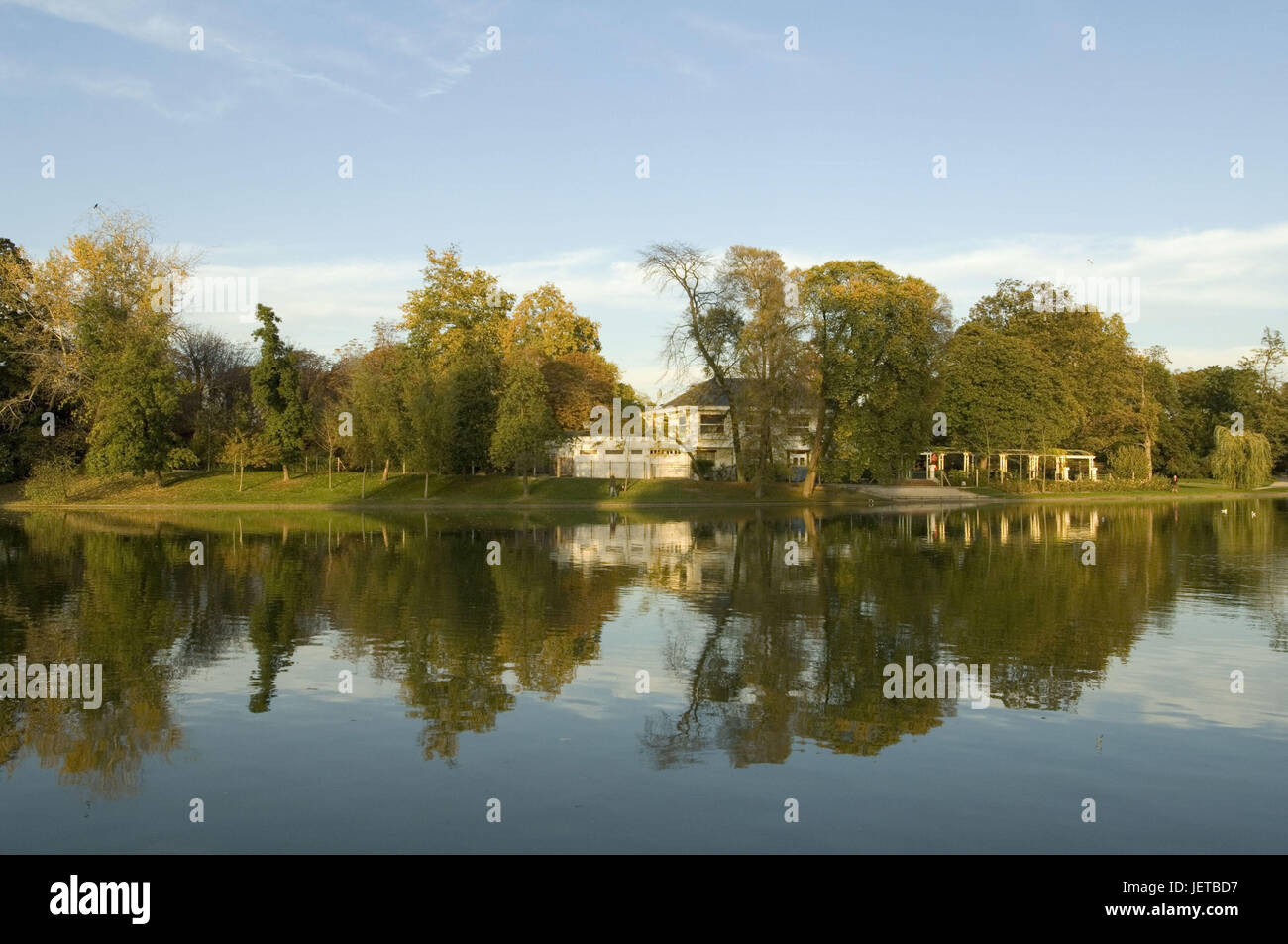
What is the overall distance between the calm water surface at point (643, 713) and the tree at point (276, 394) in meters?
37.3

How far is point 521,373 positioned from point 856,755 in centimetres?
5131

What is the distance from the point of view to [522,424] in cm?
5831

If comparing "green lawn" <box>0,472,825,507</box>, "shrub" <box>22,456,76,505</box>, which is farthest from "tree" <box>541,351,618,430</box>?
"shrub" <box>22,456,76,505</box>

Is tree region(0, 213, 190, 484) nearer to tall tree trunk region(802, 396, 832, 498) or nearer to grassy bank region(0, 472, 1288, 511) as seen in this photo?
grassy bank region(0, 472, 1288, 511)

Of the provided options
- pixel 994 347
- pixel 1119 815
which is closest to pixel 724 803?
pixel 1119 815

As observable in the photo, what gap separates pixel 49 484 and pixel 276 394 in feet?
42.7

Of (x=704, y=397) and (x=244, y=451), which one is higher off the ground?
(x=704, y=397)

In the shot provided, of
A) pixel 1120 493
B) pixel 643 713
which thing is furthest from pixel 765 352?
pixel 643 713

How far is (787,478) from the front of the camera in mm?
71312

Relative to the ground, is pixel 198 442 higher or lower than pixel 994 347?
lower

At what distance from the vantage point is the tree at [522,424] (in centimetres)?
5841

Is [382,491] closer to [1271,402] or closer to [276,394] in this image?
[276,394]

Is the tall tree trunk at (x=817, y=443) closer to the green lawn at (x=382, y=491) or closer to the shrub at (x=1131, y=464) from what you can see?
the green lawn at (x=382, y=491)

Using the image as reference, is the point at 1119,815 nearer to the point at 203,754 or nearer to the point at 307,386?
the point at 203,754
